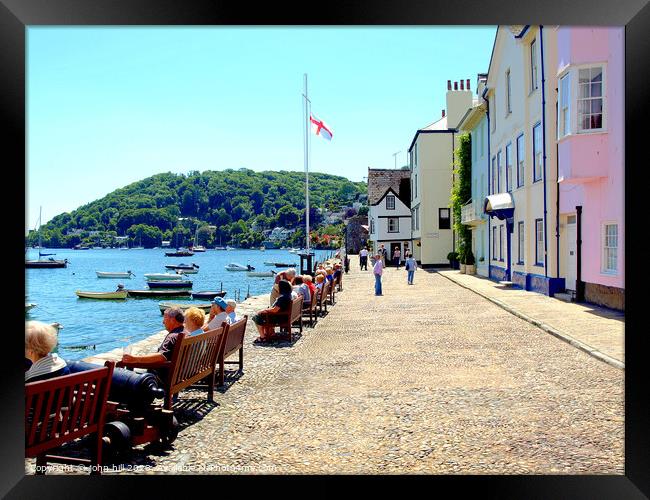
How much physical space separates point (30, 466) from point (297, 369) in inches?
174

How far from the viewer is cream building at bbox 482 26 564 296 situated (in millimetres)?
20078

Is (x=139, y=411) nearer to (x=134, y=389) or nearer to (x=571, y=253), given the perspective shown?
(x=134, y=389)

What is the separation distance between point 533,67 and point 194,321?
18.9m

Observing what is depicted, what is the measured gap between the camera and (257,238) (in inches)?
6535

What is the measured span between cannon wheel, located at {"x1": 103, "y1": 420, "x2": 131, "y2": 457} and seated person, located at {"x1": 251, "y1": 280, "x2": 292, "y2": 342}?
640cm

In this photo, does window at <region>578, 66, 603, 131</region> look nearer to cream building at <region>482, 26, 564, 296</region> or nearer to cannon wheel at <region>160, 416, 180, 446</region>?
cream building at <region>482, 26, 564, 296</region>

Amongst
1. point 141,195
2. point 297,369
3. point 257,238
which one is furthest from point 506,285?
point 257,238

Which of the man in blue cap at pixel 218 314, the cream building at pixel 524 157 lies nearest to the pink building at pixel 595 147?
the cream building at pixel 524 157

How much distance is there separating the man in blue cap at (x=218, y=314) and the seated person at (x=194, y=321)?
0.60 metres

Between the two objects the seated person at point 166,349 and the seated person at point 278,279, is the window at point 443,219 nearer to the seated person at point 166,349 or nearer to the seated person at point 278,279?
the seated person at point 278,279

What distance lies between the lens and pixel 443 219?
4912 cm

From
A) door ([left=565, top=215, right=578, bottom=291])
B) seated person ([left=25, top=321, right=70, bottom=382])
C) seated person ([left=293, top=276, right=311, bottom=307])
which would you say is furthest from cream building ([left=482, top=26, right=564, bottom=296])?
seated person ([left=25, top=321, right=70, bottom=382])
